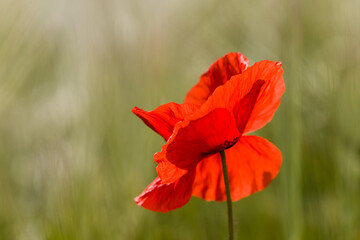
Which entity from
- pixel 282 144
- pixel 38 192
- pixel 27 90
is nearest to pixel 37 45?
pixel 27 90

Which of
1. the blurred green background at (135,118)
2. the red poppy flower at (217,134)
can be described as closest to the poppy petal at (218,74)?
the red poppy flower at (217,134)

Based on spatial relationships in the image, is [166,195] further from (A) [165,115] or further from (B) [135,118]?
(B) [135,118]

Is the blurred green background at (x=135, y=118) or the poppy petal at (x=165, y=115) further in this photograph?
the blurred green background at (x=135, y=118)

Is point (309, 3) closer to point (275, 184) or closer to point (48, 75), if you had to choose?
point (275, 184)

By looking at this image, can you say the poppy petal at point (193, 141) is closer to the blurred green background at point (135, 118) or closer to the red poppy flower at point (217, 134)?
Result: the red poppy flower at point (217, 134)

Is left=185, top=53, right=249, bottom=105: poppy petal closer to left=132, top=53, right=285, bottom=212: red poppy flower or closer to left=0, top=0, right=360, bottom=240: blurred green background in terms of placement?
left=132, top=53, right=285, bottom=212: red poppy flower

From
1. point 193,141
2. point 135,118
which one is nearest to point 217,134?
point 193,141

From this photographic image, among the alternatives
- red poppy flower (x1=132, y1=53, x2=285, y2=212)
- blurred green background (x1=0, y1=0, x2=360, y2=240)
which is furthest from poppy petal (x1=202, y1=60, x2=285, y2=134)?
blurred green background (x1=0, y1=0, x2=360, y2=240)

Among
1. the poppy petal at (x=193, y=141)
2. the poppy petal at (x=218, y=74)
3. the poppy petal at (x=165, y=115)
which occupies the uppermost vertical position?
the poppy petal at (x=218, y=74)
